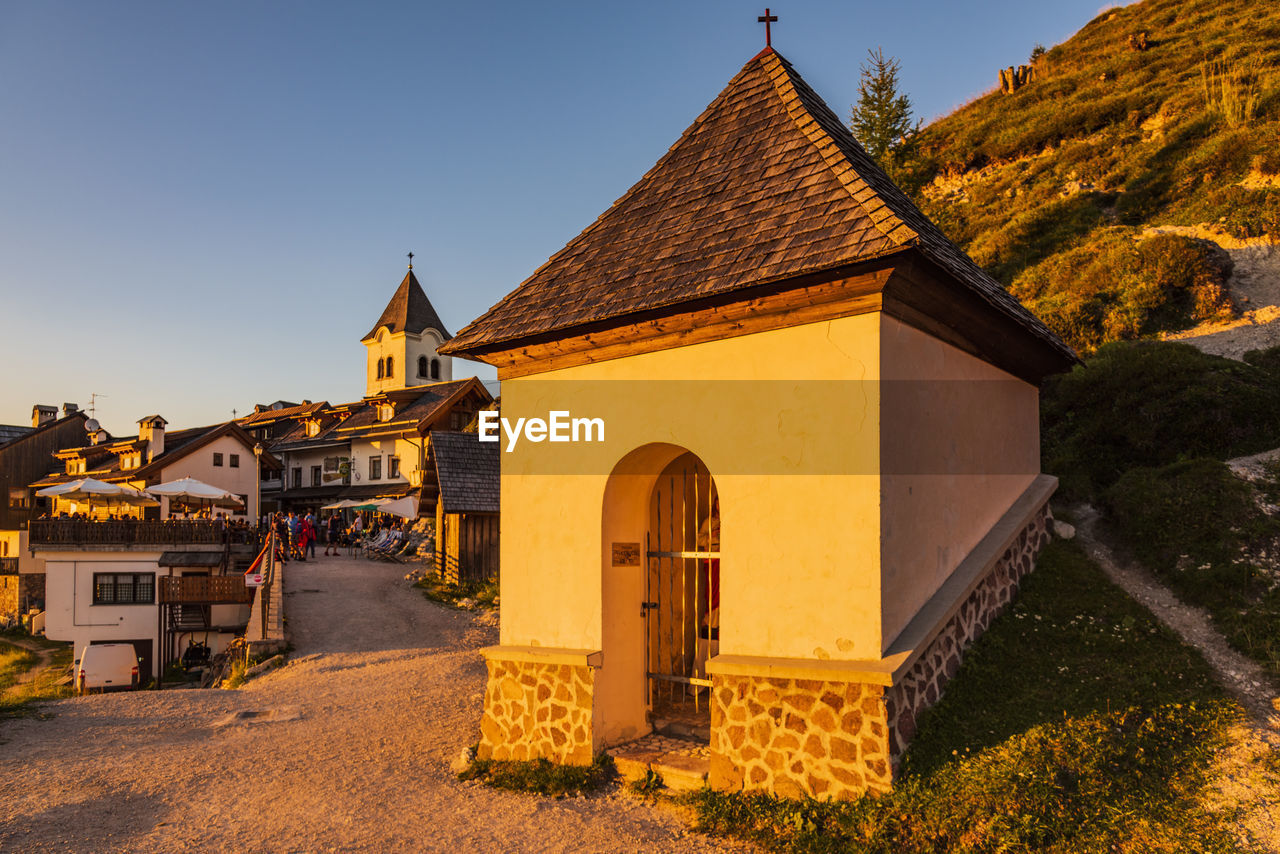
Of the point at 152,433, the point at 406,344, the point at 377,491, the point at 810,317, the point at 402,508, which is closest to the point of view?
the point at 810,317

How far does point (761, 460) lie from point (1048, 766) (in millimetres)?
3319

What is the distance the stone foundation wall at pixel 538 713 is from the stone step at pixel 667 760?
0.39 meters

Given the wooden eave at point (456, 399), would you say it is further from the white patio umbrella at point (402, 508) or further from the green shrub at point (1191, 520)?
the green shrub at point (1191, 520)

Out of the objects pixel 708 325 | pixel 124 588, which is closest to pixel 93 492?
pixel 124 588

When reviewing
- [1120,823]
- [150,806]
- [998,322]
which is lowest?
[150,806]

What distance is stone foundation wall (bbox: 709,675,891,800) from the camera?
6.32 m

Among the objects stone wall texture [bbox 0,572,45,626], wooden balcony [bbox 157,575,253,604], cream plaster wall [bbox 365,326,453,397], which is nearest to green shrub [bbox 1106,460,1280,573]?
wooden balcony [bbox 157,575,253,604]

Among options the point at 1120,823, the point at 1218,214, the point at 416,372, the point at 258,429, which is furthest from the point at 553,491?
the point at 258,429

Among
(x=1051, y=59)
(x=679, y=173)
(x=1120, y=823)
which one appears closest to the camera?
(x=1120, y=823)

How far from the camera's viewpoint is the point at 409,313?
58.2 m

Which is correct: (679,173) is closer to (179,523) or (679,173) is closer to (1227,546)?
(1227,546)

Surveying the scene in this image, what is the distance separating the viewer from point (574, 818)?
22.8 ft

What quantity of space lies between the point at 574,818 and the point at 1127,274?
18.6 metres

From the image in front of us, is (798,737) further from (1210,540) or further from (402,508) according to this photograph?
(402,508)
